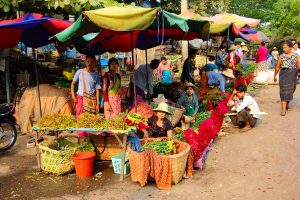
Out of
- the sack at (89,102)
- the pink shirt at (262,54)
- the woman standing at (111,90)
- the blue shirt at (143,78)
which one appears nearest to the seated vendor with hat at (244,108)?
the blue shirt at (143,78)

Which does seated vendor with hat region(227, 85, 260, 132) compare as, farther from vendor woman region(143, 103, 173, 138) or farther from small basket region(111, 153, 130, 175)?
small basket region(111, 153, 130, 175)

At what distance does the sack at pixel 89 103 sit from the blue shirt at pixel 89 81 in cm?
9

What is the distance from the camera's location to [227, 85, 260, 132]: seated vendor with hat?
8828 mm

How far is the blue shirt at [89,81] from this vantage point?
25.1 ft

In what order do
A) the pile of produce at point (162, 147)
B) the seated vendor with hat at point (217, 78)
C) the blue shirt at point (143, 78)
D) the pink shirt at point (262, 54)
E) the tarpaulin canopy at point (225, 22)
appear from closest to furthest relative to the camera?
the pile of produce at point (162, 147) < the blue shirt at point (143, 78) < the tarpaulin canopy at point (225, 22) < the seated vendor with hat at point (217, 78) < the pink shirt at point (262, 54)

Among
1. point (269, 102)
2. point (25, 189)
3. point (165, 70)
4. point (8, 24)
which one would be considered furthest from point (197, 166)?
point (165, 70)

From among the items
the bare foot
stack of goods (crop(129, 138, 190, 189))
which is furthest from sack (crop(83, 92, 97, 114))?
the bare foot

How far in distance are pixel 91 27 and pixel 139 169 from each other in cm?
287

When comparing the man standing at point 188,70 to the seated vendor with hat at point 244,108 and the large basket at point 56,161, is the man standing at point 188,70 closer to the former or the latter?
the seated vendor with hat at point 244,108

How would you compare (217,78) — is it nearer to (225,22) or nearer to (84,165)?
(225,22)

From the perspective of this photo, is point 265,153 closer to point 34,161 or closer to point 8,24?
point 34,161

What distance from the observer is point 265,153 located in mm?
7242

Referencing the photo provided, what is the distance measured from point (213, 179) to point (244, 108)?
3.35 m

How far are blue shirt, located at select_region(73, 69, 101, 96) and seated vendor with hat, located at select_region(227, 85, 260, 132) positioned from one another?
11.4 ft
